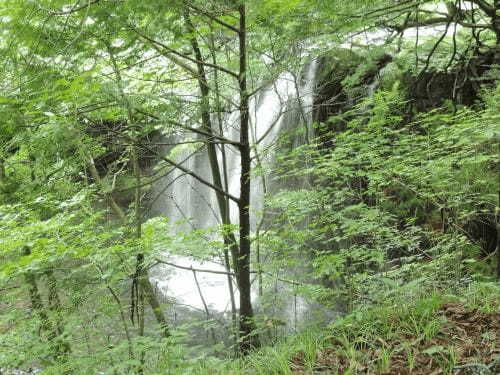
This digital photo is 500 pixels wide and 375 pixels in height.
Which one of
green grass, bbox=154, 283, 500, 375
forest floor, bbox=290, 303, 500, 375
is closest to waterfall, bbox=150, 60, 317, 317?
green grass, bbox=154, 283, 500, 375

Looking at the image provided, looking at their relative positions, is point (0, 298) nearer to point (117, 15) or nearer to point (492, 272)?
point (117, 15)

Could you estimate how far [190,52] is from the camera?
189 inches

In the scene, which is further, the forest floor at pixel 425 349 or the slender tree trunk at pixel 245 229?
the slender tree trunk at pixel 245 229

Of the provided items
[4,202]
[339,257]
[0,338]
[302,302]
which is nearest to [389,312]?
[339,257]

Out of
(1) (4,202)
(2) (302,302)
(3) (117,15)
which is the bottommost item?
(2) (302,302)

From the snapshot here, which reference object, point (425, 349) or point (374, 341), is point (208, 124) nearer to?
point (374, 341)

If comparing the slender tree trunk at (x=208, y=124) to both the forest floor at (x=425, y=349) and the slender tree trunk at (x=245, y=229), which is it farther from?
the forest floor at (x=425, y=349)

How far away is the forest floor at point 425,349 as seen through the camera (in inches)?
92.9

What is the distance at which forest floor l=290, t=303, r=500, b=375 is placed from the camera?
2.36 m

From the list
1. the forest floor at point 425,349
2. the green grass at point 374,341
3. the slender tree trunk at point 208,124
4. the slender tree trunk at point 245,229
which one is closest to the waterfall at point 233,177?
the slender tree trunk at point 208,124

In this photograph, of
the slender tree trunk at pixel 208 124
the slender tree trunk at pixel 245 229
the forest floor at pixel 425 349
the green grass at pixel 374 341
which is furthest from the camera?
the slender tree trunk at pixel 245 229

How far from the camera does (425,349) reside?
8.32ft

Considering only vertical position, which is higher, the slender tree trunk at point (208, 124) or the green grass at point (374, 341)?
the slender tree trunk at point (208, 124)

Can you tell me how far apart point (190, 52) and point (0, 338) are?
335cm
